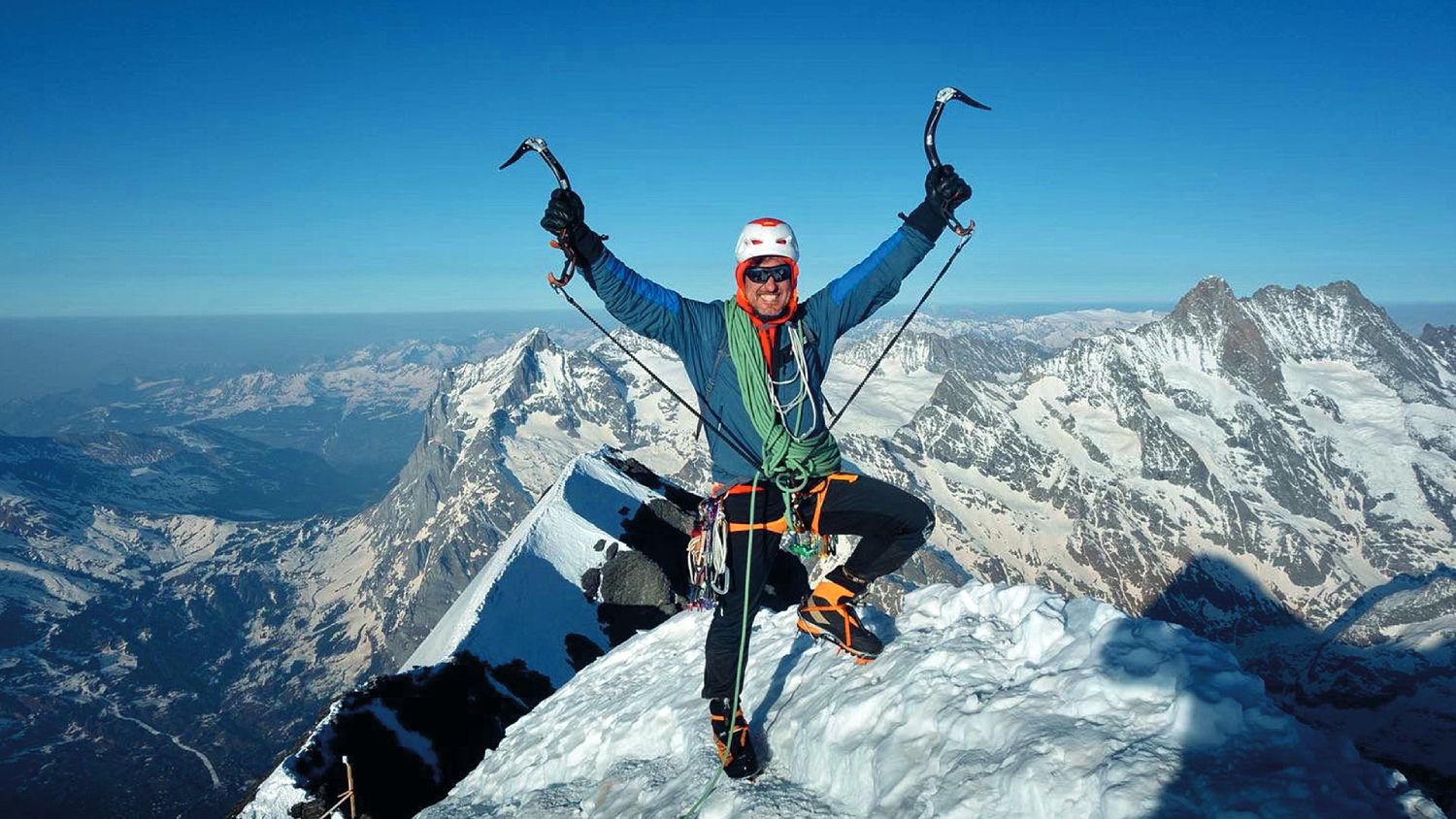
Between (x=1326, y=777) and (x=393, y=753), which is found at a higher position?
(x=1326, y=777)

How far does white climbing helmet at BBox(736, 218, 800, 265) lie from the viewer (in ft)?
22.3

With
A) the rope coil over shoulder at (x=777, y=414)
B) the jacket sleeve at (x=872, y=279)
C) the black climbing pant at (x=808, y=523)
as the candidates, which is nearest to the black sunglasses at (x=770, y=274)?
the rope coil over shoulder at (x=777, y=414)

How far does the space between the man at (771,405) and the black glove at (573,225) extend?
15.1 inches

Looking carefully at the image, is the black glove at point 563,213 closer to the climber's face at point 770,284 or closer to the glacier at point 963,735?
the climber's face at point 770,284

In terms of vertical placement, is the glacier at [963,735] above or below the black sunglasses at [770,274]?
below

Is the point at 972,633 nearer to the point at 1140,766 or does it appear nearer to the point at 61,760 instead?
the point at 1140,766

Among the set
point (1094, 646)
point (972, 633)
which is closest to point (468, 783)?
point (972, 633)

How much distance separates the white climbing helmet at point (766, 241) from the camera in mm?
6785

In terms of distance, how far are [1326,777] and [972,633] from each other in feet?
11.0

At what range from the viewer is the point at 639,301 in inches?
267

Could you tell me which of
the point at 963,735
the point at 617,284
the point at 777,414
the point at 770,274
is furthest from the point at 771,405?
the point at 963,735

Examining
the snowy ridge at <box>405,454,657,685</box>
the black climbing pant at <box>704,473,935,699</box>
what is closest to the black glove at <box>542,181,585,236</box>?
the black climbing pant at <box>704,473,935,699</box>

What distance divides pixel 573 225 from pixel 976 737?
5.71m

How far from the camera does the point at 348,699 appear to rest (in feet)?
70.5
